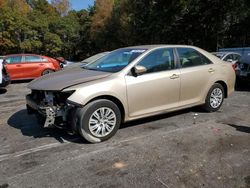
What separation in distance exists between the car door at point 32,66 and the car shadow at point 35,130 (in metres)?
6.80

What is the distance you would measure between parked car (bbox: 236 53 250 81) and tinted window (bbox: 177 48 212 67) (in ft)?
13.2

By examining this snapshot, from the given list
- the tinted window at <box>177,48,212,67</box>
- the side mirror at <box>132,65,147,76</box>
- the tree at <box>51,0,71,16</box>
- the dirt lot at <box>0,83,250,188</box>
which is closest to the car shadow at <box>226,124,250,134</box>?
the dirt lot at <box>0,83,250,188</box>

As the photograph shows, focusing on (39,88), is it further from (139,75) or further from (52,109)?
(139,75)

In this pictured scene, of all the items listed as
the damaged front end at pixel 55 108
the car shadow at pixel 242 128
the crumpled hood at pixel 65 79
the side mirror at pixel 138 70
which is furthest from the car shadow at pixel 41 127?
the car shadow at pixel 242 128

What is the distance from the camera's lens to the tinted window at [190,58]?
5.99m

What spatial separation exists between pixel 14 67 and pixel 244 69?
30.5ft

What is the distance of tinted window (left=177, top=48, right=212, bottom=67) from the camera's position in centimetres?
599

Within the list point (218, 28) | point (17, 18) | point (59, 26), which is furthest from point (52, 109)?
point (59, 26)

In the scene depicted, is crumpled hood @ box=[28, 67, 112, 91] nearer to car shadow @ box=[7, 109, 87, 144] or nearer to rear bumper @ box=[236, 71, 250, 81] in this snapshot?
car shadow @ box=[7, 109, 87, 144]

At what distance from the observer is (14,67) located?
13062 millimetres

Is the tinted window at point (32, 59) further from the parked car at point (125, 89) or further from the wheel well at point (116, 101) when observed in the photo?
the wheel well at point (116, 101)

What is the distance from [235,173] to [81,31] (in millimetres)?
46704

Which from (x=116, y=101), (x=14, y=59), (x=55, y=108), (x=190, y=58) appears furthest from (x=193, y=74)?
(x=14, y=59)

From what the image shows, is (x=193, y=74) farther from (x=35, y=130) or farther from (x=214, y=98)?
(x=35, y=130)
